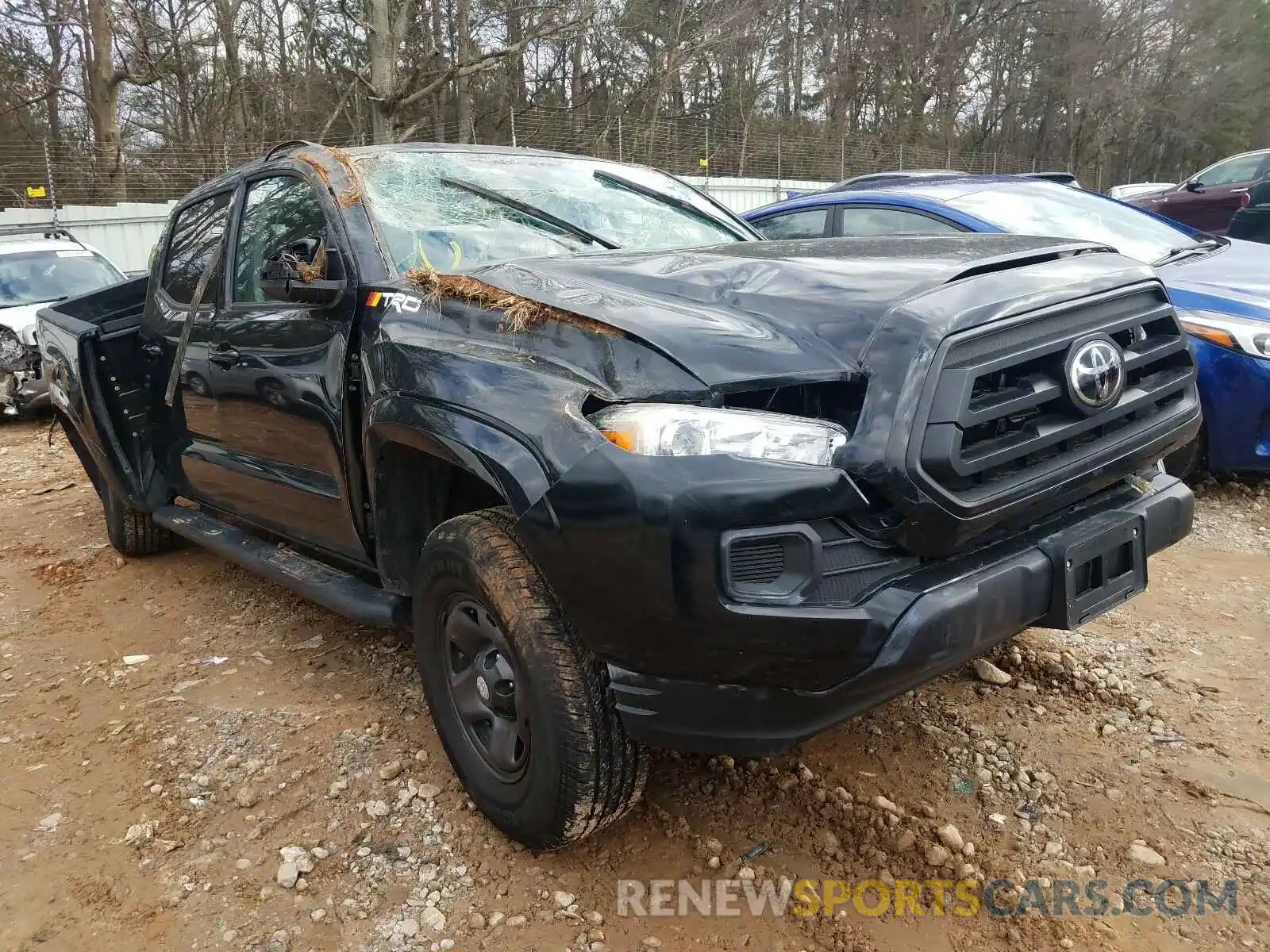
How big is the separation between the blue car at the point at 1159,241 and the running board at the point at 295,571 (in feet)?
8.72

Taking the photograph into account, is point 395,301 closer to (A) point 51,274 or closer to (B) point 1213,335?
(B) point 1213,335

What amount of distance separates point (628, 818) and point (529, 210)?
1963 millimetres

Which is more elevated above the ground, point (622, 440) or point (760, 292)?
point (760, 292)

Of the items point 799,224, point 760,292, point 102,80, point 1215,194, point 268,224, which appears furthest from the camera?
point 102,80

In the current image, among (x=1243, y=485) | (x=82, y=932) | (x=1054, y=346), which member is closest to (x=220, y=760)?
(x=82, y=932)

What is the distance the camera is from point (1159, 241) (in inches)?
217

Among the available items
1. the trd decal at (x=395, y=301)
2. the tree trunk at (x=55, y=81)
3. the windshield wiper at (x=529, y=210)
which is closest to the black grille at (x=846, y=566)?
the trd decal at (x=395, y=301)

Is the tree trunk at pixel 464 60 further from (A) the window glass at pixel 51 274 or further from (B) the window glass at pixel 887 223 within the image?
(B) the window glass at pixel 887 223

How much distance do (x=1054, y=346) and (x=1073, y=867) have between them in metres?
1.23

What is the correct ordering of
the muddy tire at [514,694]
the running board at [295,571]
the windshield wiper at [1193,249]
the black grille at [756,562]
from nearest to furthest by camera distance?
1. the black grille at [756,562]
2. the muddy tire at [514,694]
3. the running board at [295,571]
4. the windshield wiper at [1193,249]

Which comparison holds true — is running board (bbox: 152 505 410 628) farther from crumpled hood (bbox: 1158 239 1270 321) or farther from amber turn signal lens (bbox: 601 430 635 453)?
crumpled hood (bbox: 1158 239 1270 321)

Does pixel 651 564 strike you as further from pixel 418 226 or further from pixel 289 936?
pixel 418 226

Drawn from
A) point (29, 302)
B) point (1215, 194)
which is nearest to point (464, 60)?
point (29, 302)

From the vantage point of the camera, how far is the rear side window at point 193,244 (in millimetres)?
3898
